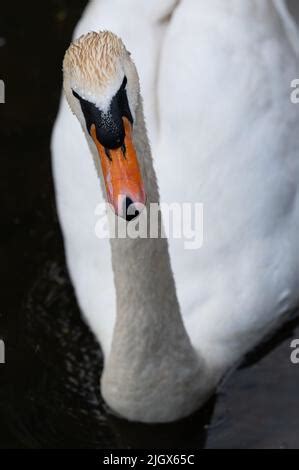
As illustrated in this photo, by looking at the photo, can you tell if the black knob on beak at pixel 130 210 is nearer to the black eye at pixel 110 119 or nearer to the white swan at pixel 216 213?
the black eye at pixel 110 119

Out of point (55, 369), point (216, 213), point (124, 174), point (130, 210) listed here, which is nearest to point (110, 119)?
point (124, 174)

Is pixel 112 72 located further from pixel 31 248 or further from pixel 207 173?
pixel 31 248

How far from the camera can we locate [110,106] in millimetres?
4359

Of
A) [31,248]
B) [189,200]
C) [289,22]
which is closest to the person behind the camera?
[189,200]

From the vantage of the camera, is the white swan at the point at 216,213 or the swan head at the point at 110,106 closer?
the swan head at the point at 110,106

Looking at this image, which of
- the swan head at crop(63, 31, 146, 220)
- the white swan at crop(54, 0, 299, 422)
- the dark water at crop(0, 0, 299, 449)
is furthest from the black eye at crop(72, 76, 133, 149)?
the dark water at crop(0, 0, 299, 449)

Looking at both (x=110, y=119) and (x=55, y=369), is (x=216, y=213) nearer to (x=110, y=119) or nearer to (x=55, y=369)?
(x=55, y=369)

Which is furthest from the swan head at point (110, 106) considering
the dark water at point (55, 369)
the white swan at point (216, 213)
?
the dark water at point (55, 369)

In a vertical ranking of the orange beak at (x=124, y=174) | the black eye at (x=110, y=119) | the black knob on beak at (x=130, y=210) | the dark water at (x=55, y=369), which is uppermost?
the black eye at (x=110, y=119)

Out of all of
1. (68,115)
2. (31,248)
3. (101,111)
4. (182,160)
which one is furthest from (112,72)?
(31,248)

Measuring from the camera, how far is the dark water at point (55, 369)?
5625mm

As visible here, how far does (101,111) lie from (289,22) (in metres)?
2.07

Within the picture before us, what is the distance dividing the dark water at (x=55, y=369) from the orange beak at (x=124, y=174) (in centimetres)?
153

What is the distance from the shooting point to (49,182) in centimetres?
708
